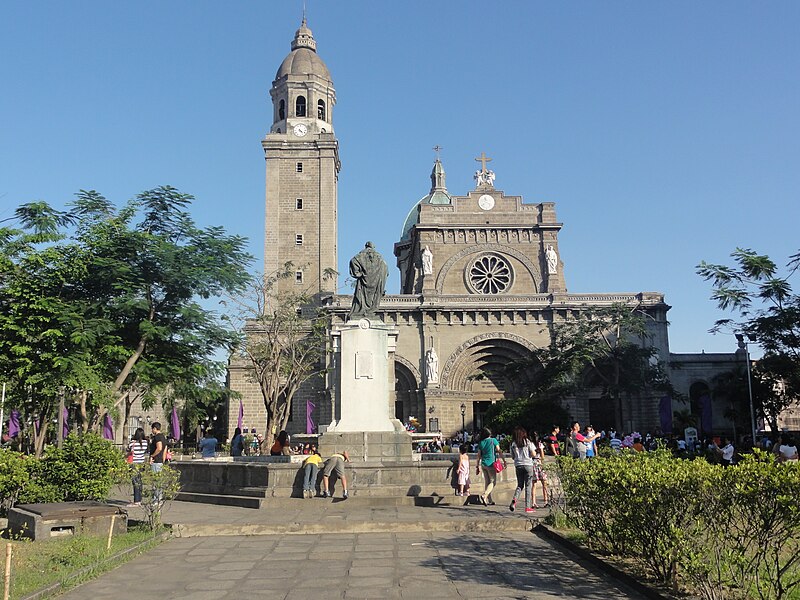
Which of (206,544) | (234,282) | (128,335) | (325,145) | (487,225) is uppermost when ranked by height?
(325,145)

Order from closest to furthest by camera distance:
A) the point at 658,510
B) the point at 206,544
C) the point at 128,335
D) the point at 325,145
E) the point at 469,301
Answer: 1. the point at 658,510
2. the point at 206,544
3. the point at 128,335
4. the point at 469,301
5. the point at 325,145

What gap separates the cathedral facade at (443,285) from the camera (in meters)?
43.0

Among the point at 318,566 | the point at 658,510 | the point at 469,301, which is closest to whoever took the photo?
the point at 658,510

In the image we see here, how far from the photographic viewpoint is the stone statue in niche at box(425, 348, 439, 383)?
42219 mm

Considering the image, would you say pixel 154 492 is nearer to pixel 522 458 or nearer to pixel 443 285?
pixel 522 458

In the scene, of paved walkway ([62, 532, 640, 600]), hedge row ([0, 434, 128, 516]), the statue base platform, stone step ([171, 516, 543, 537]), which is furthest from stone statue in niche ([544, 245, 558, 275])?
hedge row ([0, 434, 128, 516])

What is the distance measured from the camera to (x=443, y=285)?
45.1 meters

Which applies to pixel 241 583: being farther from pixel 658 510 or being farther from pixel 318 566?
pixel 658 510

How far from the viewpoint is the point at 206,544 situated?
964 cm

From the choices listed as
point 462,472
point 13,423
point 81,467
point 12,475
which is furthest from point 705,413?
point 12,475

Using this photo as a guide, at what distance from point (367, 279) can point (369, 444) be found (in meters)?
3.68

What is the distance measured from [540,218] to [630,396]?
1263cm

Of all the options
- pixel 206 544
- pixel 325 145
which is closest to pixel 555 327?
pixel 325 145

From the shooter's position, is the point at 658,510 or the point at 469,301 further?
the point at 469,301
